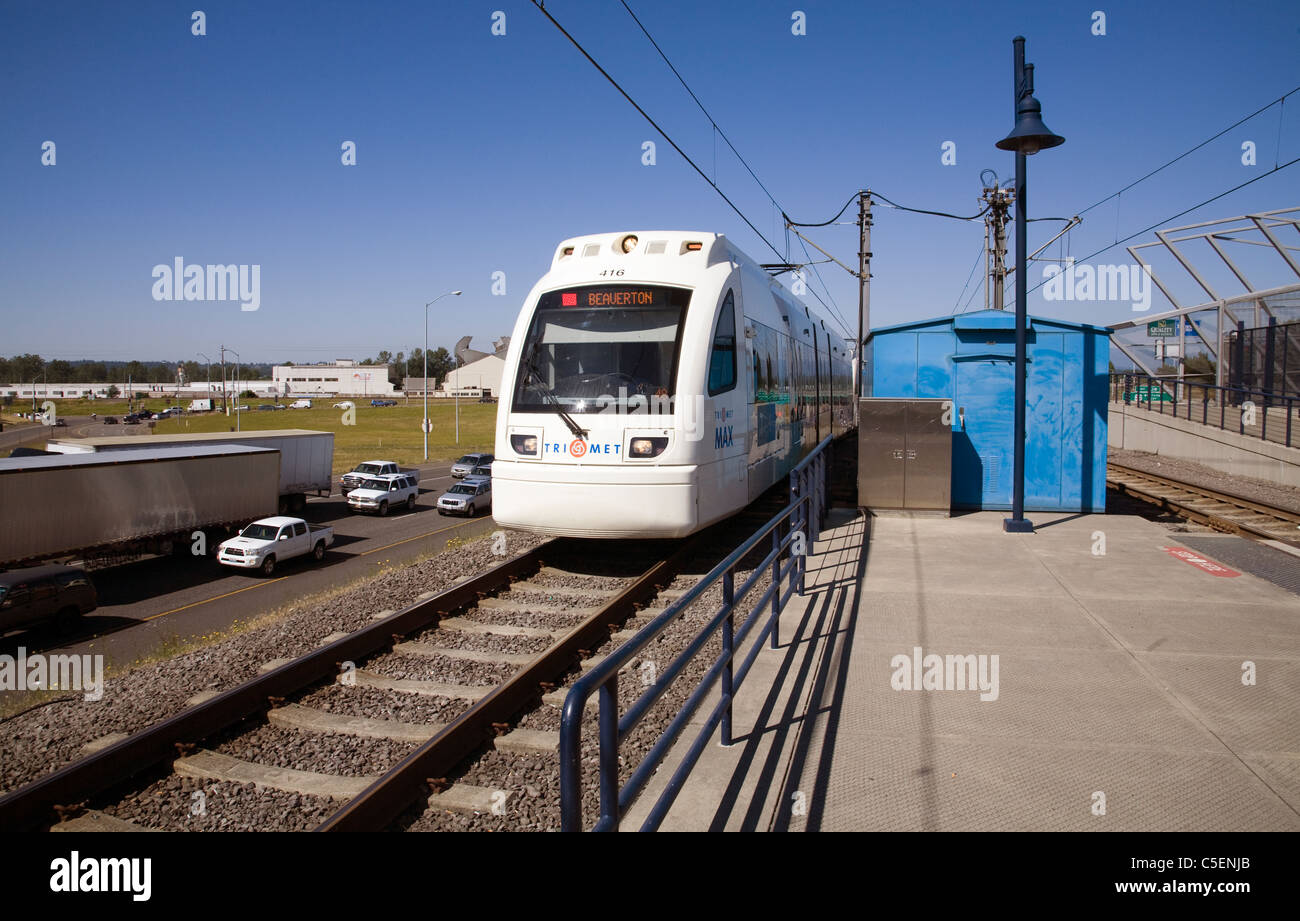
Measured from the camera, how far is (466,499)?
31078 mm

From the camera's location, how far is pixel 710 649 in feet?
23.2

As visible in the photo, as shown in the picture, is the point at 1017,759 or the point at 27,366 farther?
the point at 27,366

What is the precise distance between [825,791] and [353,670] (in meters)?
4.28

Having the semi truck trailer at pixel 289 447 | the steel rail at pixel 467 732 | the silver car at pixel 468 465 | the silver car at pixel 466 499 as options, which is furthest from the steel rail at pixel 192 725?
the silver car at pixel 468 465

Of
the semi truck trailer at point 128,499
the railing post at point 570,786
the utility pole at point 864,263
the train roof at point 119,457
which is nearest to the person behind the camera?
the railing post at point 570,786

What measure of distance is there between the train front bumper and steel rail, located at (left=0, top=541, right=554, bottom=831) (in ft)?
4.02

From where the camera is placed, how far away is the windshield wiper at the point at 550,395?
854cm

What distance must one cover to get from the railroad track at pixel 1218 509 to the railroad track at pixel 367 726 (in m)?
9.52

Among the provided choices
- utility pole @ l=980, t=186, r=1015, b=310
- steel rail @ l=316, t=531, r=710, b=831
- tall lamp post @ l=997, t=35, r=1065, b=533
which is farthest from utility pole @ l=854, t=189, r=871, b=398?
steel rail @ l=316, t=531, r=710, b=831

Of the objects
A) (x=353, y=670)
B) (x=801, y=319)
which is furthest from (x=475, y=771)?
(x=801, y=319)

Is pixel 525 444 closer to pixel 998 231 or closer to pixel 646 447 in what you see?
pixel 646 447

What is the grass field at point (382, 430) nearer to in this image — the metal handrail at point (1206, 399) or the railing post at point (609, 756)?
the metal handrail at point (1206, 399)

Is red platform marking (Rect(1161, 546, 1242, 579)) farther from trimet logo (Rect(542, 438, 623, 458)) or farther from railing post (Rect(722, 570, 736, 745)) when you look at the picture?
railing post (Rect(722, 570, 736, 745))

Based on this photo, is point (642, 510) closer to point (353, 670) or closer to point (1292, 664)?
point (353, 670)
